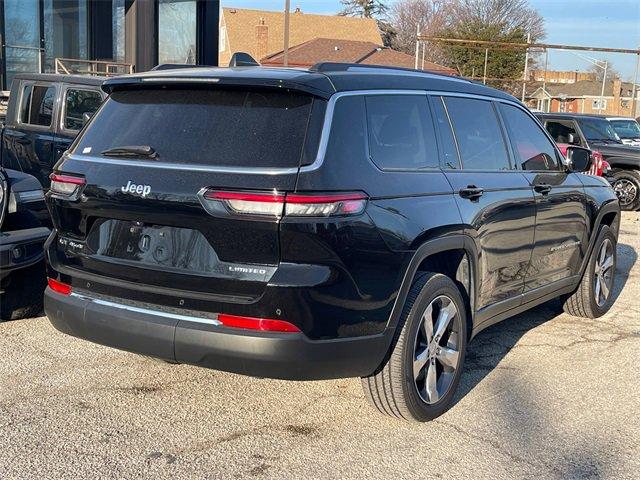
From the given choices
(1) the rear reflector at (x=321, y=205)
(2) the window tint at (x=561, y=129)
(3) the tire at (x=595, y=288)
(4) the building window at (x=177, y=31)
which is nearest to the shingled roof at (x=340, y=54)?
(4) the building window at (x=177, y=31)

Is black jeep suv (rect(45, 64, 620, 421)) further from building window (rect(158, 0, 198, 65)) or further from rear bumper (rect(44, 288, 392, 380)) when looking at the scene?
building window (rect(158, 0, 198, 65))

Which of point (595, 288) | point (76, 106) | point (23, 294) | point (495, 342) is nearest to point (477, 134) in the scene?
point (495, 342)

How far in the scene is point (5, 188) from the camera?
5.08 m

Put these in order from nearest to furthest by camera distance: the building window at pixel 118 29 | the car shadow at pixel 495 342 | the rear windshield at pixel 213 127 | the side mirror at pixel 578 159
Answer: the rear windshield at pixel 213 127 → the car shadow at pixel 495 342 → the side mirror at pixel 578 159 → the building window at pixel 118 29

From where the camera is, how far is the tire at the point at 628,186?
46.3 feet

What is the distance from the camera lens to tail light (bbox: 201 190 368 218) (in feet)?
10.4

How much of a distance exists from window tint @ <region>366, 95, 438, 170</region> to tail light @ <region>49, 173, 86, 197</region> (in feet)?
4.78

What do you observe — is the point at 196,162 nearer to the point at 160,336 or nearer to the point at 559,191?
the point at 160,336

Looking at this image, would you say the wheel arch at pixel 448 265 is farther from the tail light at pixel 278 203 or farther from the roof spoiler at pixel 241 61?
the roof spoiler at pixel 241 61

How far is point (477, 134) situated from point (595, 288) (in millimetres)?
2328

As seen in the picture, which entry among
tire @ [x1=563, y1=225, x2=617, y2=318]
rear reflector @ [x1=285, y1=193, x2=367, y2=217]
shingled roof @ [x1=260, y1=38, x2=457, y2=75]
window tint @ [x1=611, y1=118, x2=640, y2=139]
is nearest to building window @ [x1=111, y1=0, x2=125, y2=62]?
window tint @ [x1=611, y1=118, x2=640, y2=139]

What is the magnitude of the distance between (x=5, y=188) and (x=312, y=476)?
10.0 ft

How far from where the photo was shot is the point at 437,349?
4.07m

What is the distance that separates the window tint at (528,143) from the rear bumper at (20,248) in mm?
3315
